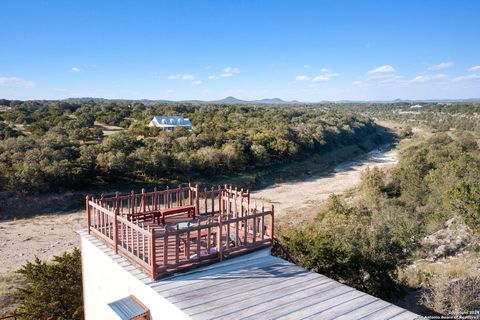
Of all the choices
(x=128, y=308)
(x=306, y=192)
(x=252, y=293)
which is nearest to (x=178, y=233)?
(x=128, y=308)

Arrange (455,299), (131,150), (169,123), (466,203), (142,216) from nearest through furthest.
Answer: (455,299), (142,216), (466,203), (131,150), (169,123)

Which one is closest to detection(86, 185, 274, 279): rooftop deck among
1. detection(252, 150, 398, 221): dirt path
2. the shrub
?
the shrub

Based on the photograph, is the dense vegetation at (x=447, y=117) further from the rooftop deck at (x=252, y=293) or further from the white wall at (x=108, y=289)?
the white wall at (x=108, y=289)

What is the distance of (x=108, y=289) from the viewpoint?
6559 mm

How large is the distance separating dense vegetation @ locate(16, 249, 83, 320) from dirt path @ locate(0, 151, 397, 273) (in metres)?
9.30

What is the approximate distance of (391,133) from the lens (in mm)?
76688

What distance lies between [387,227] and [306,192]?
21.4m

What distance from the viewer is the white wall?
5.09 m

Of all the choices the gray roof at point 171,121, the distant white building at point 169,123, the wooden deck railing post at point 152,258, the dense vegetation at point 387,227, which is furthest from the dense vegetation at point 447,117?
the wooden deck railing post at point 152,258

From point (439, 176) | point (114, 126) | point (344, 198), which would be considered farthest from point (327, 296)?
point (114, 126)

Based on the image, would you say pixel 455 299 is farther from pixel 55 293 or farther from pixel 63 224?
pixel 63 224

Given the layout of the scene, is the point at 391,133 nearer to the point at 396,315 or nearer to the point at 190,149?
the point at 190,149

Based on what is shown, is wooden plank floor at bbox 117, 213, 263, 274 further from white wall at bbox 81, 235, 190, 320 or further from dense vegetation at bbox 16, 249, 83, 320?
dense vegetation at bbox 16, 249, 83, 320

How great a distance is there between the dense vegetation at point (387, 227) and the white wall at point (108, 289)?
4.45 meters
